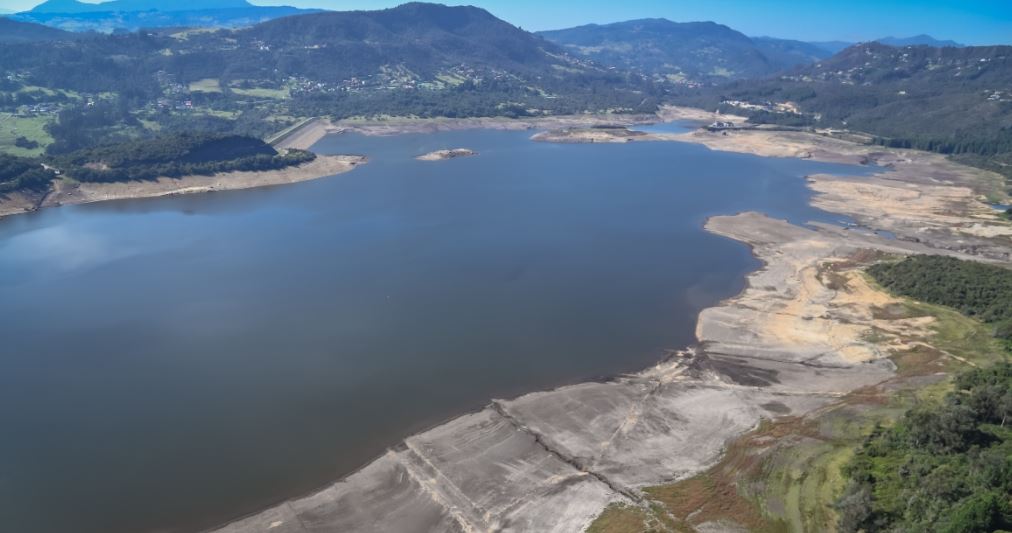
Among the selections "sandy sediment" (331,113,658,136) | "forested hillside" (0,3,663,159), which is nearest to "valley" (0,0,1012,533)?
"forested hillside" (0,3,663,159)

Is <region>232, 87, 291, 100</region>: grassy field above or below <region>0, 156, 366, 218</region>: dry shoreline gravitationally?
above

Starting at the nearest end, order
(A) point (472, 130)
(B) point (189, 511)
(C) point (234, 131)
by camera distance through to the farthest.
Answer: (B) point (189, 511) < (C) point (234, 131) < (A) point (472, 130)

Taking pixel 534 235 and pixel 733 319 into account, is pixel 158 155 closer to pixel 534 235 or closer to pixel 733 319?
pixel 534 235

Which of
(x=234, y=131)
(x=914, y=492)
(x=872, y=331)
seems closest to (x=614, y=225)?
(x=872, y=331)

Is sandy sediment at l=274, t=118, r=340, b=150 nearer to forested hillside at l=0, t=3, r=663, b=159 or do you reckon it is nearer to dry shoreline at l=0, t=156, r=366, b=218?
forested hillside at l=0, t=3, r=663, b=159

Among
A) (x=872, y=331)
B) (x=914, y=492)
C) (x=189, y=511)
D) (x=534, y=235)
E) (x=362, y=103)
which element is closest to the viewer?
(x=914, y=492)

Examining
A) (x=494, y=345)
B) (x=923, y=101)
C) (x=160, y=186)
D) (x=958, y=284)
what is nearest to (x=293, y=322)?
(x=494, y=345)

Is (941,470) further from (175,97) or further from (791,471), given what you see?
(175,97)
